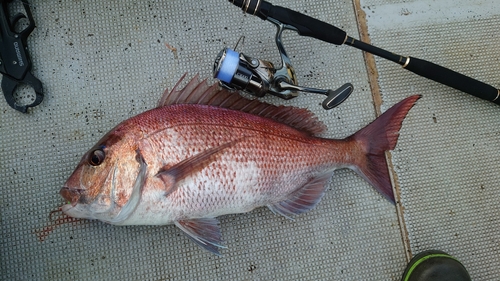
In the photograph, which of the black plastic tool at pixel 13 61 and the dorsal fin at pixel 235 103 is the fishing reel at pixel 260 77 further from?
the black plastic tool at pixel 13 61

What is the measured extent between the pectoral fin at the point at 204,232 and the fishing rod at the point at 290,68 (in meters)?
0.63

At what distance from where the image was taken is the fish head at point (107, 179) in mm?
1395

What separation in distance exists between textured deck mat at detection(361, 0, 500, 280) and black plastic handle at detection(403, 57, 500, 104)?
6.0 inches

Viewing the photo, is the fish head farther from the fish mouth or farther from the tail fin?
the tail fin

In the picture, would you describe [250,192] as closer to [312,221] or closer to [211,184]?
[211,184]

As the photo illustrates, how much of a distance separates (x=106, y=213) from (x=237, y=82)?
0.77 m

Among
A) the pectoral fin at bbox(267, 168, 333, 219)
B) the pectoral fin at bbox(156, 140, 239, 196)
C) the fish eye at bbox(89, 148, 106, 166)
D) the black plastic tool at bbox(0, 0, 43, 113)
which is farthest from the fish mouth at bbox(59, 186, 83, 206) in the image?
the pectoral fin at bbox(267, 168, 333, 219)

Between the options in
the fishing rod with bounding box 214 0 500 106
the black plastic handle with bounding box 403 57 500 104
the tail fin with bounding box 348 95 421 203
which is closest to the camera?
the fishing rod with bounding box 214 0 500 106

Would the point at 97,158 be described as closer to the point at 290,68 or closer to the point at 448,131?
the point at 290,68

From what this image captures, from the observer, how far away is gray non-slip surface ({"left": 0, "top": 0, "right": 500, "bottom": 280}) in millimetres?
1780

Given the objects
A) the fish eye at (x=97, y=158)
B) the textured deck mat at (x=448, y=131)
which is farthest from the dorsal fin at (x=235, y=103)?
the textured deck mat at (x=448, y=131)

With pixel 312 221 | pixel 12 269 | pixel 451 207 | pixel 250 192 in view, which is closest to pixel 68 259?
pixel 12 269

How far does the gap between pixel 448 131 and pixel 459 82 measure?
29cm

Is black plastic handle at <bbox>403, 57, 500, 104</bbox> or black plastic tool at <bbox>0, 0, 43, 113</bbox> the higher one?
black plastic tool at <bbox>0, 0, 43, 113</bbox>
